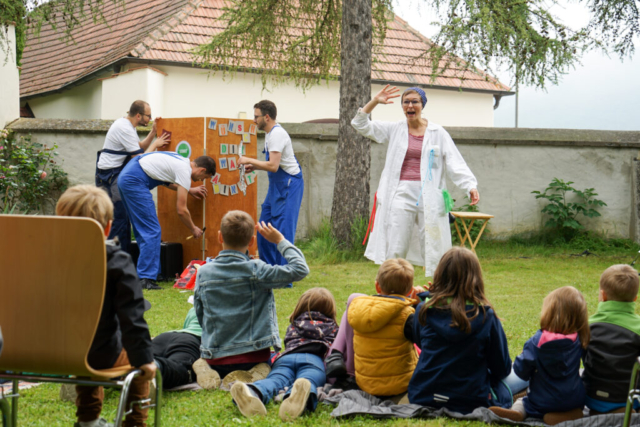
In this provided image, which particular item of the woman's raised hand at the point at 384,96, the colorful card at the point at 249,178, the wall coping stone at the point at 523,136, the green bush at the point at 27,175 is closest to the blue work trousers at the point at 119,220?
the colorful card at the point at 249,178

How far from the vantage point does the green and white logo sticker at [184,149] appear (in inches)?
340

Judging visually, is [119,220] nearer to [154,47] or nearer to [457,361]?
[457,361]

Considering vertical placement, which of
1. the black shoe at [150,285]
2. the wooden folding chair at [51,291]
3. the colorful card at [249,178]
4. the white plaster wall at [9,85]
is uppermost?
the white plaster wall at [9,85]

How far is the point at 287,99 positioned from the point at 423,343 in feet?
50.0

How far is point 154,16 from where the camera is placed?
18609 mm

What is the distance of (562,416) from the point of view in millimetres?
3486

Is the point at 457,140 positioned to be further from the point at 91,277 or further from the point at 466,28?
the point at 91,277

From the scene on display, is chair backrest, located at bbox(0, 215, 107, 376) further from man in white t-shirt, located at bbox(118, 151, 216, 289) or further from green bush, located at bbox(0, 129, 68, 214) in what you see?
green bush, located at bbox(0, 129, 68, 214)

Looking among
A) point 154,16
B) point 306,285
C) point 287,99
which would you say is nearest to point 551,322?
point 306,285

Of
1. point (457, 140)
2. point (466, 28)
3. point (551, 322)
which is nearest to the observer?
point (551, 322)

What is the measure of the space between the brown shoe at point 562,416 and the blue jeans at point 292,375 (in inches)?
49.1

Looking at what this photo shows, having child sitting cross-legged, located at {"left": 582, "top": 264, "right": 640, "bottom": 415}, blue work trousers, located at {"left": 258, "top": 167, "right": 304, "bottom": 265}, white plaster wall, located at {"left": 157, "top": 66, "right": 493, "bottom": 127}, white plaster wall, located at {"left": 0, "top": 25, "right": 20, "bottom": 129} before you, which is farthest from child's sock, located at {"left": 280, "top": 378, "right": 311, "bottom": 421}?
white plaster wall, located at {"left": 157, "top": 66, "right": 493, "bottom": 127}

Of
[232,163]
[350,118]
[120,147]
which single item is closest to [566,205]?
[350,118]

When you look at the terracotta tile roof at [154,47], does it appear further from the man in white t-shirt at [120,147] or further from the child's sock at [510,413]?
the child's sock at [510,413]
